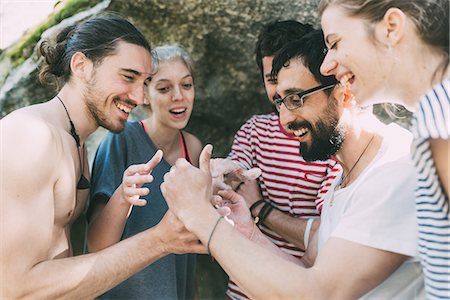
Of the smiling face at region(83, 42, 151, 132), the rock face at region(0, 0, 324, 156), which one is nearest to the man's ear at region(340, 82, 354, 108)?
the smiling face at region(83, 42, 151, 132)

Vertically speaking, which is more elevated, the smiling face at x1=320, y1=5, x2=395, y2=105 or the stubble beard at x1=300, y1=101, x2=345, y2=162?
the smiling face at x1=320, y1=5, x2=395, y2=105

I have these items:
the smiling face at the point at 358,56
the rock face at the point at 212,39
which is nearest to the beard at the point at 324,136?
the smiling face at the point at 358,56

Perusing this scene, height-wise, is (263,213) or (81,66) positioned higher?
(81,66)

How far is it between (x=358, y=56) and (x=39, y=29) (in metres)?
3.24

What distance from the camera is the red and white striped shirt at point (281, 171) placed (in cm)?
309

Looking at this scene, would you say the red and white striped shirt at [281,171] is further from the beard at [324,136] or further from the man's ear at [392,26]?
the man's ear at [392,26]

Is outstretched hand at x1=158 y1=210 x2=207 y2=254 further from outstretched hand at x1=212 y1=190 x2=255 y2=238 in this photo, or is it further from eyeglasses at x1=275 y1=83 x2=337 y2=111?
eyeglasses at x1=275 y1=83 x2=337 y2=111

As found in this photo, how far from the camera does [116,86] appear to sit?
311 centimetres

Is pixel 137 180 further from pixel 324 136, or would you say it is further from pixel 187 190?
pixel 324 136

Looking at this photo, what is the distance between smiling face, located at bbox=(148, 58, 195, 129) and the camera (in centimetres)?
368

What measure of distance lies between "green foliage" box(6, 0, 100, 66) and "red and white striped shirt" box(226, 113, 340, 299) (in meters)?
1.95

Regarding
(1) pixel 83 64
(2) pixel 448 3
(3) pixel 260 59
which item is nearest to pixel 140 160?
(1) pixel 83 64

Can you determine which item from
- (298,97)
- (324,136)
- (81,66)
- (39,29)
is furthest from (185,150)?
(39,29)

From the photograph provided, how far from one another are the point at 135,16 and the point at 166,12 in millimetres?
260
